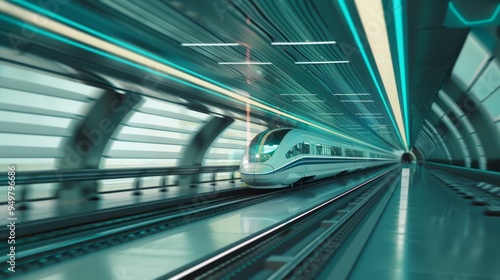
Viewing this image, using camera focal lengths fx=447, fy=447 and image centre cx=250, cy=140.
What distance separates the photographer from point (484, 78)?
46.3 ft

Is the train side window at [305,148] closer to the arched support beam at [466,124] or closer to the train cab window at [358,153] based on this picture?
the arched support beam at [466,124]

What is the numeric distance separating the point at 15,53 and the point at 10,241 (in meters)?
3.80

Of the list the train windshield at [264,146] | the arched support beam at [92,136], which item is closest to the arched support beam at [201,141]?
the train windshield at [264,146]

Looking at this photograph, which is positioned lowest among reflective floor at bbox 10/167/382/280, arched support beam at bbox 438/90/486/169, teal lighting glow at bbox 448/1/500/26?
reflective floor at bbox 10/167/382/280

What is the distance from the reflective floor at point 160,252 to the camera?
5883 mm

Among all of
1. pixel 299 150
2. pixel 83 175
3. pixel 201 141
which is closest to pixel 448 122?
pixel 299 150

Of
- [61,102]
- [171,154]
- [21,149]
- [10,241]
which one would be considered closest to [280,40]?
[10,241]

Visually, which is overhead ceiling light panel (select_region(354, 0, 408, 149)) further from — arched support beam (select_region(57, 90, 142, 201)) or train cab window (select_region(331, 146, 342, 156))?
train cab window (select_region(331, 146, 342, 156))

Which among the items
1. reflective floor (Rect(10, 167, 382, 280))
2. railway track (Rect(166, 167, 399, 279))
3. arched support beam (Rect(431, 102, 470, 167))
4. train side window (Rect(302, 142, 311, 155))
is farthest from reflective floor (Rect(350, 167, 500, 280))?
arched support beam (Rect(431, 102, 470, 167))

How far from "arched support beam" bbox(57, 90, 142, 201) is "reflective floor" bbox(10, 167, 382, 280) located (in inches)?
183

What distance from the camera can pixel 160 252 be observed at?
7148mm

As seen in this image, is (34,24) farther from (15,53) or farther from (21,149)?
(21,149)

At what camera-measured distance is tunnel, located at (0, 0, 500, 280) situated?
21.4ft

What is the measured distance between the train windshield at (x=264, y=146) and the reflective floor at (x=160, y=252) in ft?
18.4
